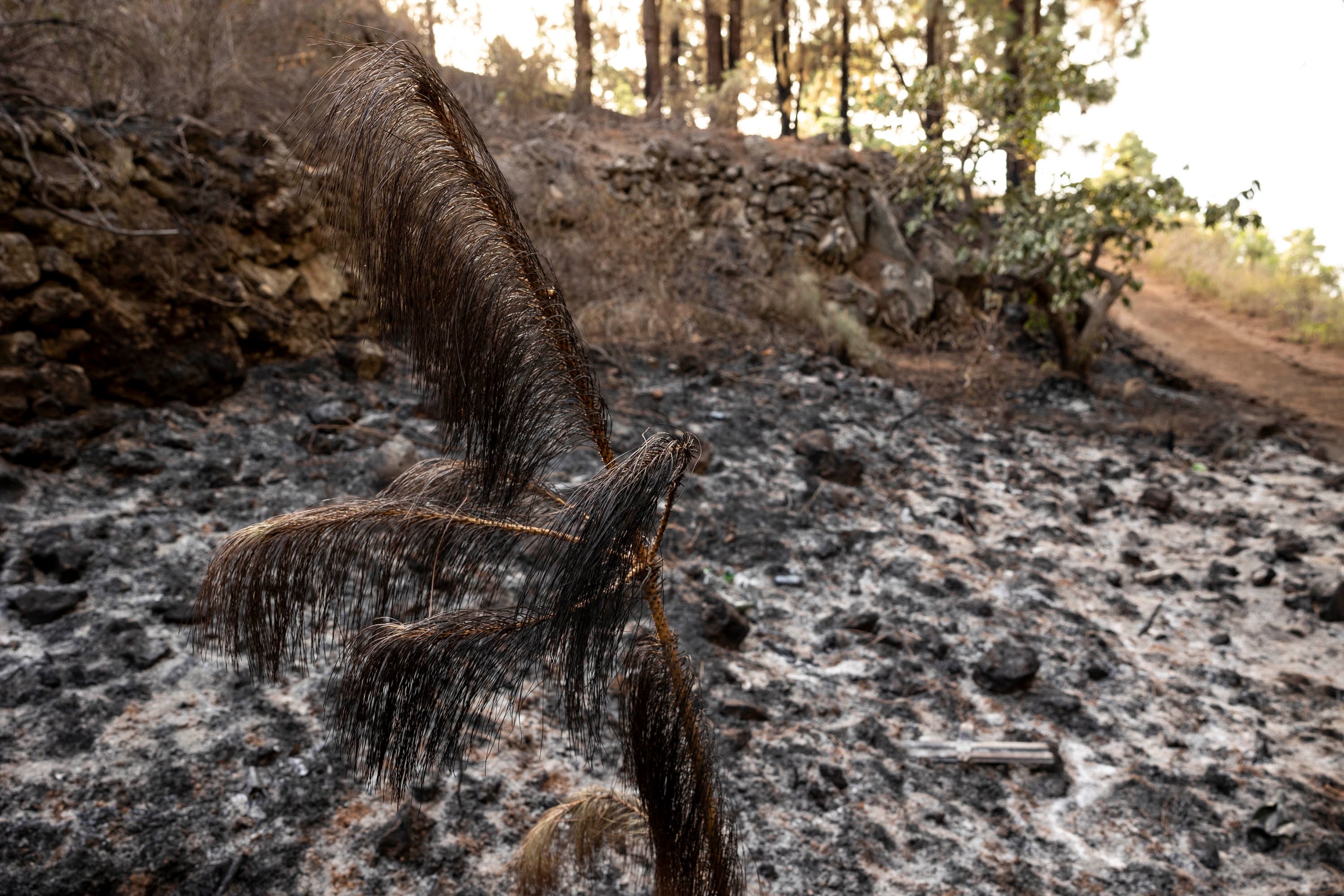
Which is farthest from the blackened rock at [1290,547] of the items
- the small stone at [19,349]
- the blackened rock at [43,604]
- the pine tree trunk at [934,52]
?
the small stone at [19,349]

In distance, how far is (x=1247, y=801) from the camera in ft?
10.9

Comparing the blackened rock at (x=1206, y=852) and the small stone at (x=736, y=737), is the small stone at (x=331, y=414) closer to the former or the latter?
the small stone at (x=736, y=737)

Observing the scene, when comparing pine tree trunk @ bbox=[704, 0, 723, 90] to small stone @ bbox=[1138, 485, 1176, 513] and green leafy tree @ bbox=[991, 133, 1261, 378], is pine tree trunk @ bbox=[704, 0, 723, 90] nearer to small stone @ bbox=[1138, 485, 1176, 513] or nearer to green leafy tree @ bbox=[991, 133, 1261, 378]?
green leafy tree @ bbox=[991, 133, 1261, 378]

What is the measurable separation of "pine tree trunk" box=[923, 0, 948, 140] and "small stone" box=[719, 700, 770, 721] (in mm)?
7338

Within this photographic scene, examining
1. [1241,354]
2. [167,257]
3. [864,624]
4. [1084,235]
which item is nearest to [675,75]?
[1084,235]

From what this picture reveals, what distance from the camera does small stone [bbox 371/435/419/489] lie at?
4.58 metres

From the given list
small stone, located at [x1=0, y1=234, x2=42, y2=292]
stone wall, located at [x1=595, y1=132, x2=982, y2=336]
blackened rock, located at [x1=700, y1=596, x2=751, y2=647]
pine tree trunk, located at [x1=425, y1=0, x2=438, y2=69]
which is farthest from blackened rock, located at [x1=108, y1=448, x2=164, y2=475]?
stone wall, located at [x1=595, y1=132, x2=982, y2=336]

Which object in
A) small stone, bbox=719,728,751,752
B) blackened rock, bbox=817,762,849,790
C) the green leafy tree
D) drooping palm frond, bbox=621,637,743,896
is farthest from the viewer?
the green leafy tree

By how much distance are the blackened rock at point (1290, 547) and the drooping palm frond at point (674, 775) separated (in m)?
5.21

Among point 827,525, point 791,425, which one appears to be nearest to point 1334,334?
point 791,425

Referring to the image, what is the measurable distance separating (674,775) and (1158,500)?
226 inches

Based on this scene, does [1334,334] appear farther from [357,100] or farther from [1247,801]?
[357,100]

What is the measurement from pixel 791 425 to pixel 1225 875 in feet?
14.5

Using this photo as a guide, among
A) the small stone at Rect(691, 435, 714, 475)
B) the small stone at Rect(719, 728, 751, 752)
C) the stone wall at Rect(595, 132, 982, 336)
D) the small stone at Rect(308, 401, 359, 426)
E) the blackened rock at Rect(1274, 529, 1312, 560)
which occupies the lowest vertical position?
the small stone at Rect(719, 728, 751, 752)
